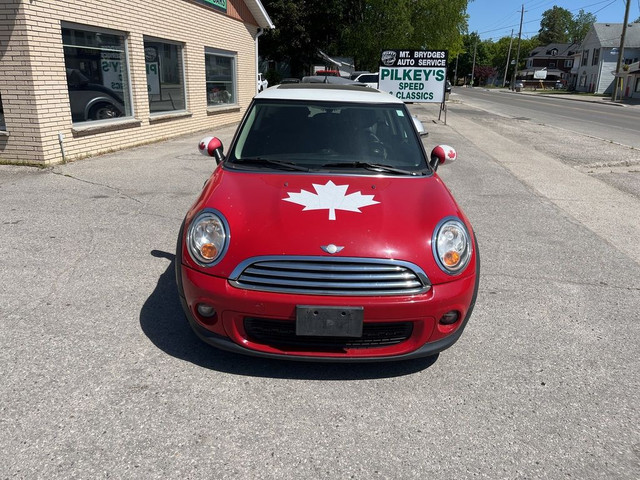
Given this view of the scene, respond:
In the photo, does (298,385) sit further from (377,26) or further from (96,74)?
(377,26)

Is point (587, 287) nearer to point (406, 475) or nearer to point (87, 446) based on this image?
point (406, 475)

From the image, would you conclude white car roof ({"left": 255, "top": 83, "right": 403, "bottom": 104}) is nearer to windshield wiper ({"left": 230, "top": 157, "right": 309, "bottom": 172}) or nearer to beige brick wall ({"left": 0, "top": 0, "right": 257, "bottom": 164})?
windshield wiper ({"left": 230, "top": 157, "right": 309, "bottom": 172})

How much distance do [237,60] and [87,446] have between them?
1678 centimetres

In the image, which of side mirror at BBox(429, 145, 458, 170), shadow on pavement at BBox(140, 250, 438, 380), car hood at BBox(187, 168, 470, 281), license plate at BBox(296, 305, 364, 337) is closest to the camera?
license plate at BBox(296, 305, 364, 337)

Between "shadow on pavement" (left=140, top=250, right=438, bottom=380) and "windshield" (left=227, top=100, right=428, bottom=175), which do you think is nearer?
"shadow on pavement" (left=140, top=250, right=438, bottom=380)

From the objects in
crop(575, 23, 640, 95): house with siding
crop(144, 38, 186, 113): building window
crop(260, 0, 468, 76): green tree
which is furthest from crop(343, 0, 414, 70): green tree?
crop(575, 23, 640, 95): house with siding

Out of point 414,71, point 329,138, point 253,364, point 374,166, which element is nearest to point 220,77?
point 414,71

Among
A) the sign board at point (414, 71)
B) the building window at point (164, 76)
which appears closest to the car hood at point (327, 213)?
the building window at point (164, 76)

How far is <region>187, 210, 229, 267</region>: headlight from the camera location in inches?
112

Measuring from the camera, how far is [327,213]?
117 inches

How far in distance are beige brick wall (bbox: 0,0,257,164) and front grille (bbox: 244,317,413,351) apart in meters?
7.08

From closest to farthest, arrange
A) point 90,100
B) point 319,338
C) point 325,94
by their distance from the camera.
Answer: point 319,338, point 325,94, point 90,100

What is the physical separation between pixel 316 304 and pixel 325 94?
2.29m

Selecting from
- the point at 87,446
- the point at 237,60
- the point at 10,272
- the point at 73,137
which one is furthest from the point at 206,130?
the point at 87,446
